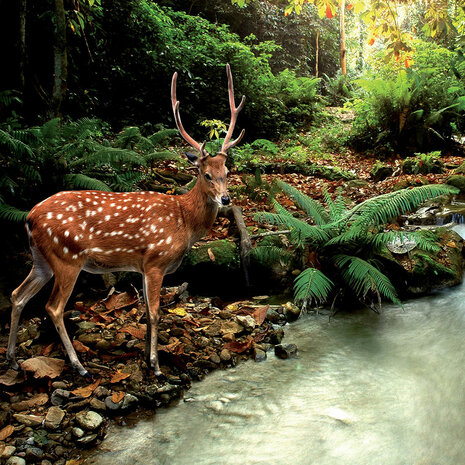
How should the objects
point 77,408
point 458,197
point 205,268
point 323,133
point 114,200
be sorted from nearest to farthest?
1. point 77,408
2. point 114,200
3. point 205,268
4. point 458,197
5. point 323,133

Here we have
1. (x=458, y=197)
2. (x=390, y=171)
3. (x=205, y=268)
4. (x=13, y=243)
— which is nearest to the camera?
(x=13, y=243)

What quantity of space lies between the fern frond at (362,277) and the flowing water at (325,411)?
46 centimetres

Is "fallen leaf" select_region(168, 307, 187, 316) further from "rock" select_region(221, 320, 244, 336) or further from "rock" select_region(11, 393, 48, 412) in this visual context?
"rock" select_region(11, 393, 48, 412)

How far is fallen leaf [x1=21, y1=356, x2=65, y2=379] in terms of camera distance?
121 inches

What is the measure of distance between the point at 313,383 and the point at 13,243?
3.27 metres

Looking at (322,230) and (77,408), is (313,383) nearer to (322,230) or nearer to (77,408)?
(77,408)

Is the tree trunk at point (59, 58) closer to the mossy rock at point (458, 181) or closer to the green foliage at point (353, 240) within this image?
the green foliage at point (353, 240)

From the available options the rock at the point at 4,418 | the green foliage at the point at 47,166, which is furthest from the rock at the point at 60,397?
the green foliage at the point at 47,166

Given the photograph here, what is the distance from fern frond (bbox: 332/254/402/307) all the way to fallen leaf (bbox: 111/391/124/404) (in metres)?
2.70

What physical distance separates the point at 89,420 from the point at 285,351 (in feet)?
5.95

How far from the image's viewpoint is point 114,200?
11.2 feet

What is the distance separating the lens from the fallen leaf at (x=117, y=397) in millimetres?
2963

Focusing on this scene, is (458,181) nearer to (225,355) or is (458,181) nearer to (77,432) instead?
(225,355)

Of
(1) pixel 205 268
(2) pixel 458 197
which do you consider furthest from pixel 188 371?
(2) pixel 458 197
